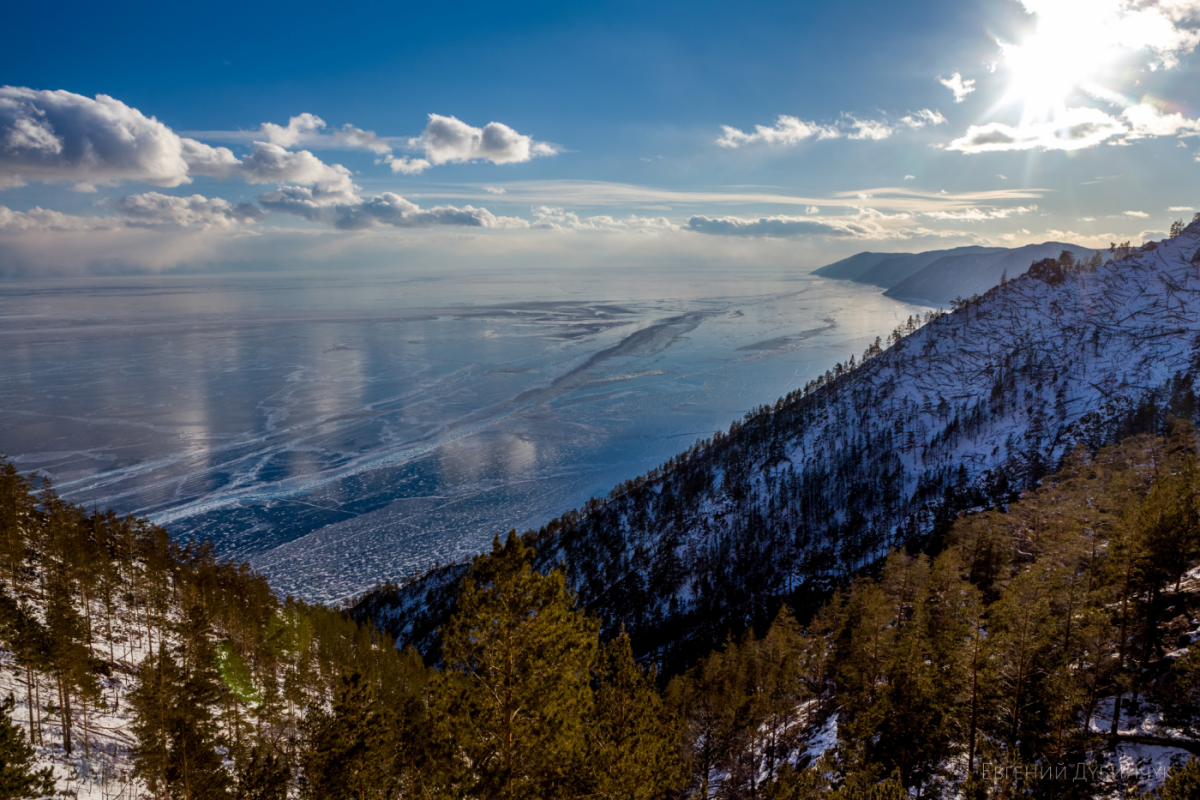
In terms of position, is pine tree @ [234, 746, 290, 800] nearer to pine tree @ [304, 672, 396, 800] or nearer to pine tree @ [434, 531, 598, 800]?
pine tree @ [304, 672, 396, 800]

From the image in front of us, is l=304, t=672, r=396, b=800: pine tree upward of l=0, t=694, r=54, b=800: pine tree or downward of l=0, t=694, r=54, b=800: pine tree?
downward

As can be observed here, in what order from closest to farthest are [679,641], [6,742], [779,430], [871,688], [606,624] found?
[6,742] < [871,688] < [679,641] < [606,624] < [779,430]

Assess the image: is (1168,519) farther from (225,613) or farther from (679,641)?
(679,641)

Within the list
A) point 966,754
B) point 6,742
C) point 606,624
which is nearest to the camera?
point 6,742

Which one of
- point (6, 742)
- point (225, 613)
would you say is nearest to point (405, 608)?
point (225, 613)

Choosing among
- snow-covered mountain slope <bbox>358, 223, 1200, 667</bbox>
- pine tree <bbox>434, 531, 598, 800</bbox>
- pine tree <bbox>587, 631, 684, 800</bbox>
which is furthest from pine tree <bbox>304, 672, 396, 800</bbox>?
snow-covered mountain slope <bbox>358, 223, 1200, 667</bbox>

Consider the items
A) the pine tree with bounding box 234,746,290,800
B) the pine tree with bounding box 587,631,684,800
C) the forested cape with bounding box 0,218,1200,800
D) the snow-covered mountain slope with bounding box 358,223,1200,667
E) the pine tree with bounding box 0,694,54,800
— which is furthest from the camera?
the snow-covered mountain slope with bounding box 358,223,1200,667

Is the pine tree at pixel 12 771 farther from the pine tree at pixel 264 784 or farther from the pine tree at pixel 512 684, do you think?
the pine tree at pixel 512 684
